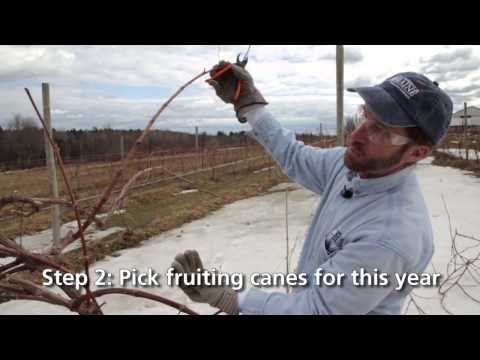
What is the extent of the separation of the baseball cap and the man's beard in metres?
0.10

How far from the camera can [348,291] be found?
120 centimetres

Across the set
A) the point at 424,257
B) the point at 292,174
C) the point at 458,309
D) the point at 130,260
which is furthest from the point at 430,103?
the point at 130,260

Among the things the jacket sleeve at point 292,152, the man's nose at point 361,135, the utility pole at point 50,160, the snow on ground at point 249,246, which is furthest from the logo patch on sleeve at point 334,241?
the utility pole at point 50,160

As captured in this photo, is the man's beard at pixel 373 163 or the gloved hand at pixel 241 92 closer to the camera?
the man's beard at pixel 373 163

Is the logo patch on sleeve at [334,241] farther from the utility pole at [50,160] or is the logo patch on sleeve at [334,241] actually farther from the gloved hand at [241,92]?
the utility pole at [50,160]

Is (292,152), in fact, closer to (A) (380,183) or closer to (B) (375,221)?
(A) (380,183)

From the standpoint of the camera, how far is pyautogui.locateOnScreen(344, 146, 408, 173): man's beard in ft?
4.41

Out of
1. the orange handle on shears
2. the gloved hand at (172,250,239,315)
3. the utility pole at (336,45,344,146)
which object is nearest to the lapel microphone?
the gloved hand at (172,250,239,315)

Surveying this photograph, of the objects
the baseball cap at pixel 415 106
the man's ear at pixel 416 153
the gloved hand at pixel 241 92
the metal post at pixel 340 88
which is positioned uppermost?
the metal post at pixel 340 88

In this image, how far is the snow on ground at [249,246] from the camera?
13.6ft

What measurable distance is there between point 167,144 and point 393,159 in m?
22.1

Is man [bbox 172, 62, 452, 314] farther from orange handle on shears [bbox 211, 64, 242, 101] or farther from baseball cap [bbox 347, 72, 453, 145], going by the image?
orange handle on shears [bbox 211, 64, 242, 101]

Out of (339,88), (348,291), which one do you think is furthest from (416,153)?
(339,88)

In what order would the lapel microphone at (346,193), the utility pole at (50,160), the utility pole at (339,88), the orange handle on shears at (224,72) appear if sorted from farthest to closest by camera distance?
the utility pole at (339,88) → the utility pole at (50,160) → the orange handle on shears at (224,72) → the lapel microphone at (346,193)
